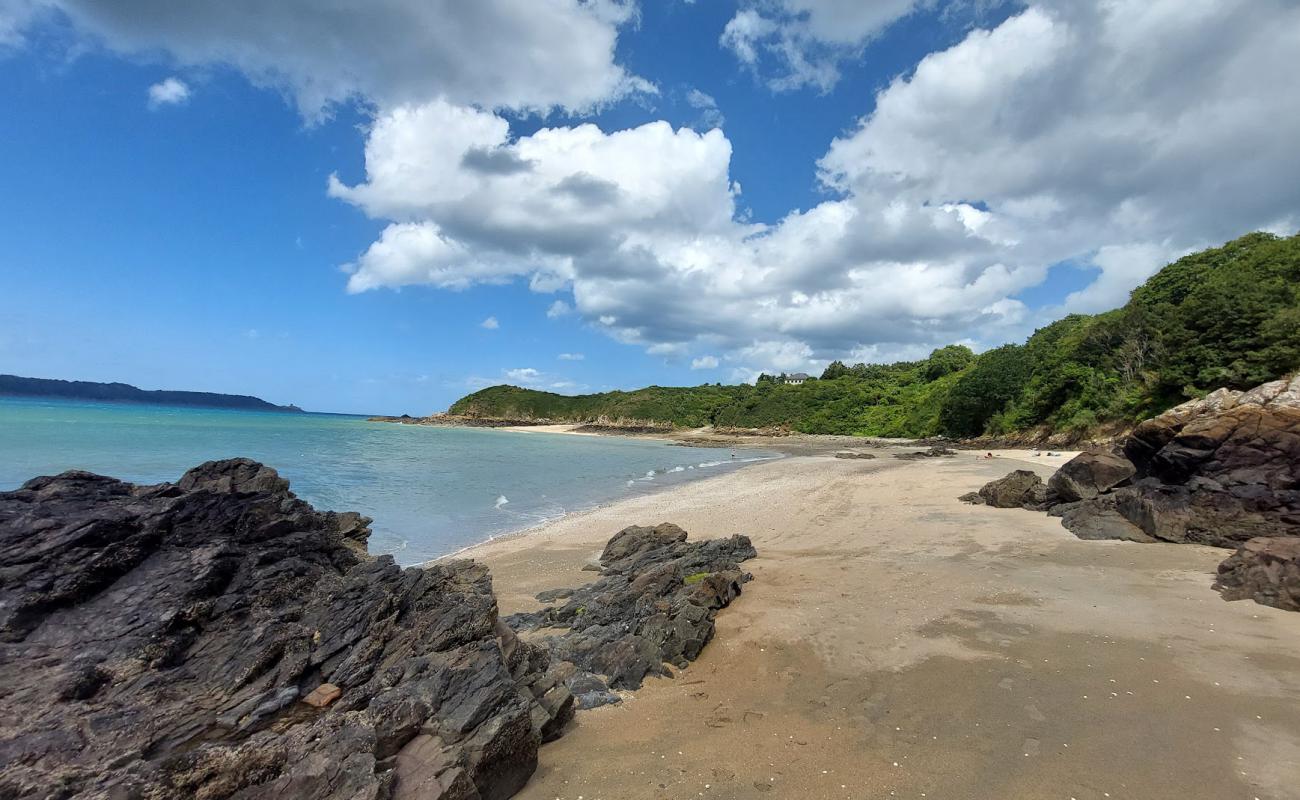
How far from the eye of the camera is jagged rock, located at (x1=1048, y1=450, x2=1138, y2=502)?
51.3ft

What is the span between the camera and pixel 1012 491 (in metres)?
17.8

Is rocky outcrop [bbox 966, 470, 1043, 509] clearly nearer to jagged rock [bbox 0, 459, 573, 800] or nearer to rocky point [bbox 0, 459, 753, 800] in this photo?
rocky point [bbox 0, 459, 753, 800]

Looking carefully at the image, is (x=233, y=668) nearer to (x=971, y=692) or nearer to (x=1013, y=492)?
(x=971, y=692)

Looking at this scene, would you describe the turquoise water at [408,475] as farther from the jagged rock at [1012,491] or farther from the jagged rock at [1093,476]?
the jagged rock at [1093,476]

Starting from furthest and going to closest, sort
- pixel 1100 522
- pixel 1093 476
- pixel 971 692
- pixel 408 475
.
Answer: pixel 408 475
pixel 1093 476
pixel 1100 522
pixel 971 692

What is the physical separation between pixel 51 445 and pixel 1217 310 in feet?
246

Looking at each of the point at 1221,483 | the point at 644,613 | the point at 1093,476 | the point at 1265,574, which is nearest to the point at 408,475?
the point at 644,613

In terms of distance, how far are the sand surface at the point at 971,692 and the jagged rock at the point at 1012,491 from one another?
223 inches

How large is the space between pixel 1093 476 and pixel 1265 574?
26.7ft

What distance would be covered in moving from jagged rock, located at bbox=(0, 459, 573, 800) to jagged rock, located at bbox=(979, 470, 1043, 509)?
16.6m

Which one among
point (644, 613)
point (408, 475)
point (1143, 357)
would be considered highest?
point (1143, 357)

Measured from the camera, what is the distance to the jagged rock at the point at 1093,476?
51.3 ft

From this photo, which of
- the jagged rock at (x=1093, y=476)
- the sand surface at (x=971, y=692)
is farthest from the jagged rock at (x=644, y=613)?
the jagged rock at (x=1093, y=476)

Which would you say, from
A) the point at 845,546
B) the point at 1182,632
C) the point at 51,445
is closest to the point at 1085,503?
the point at 845,546
